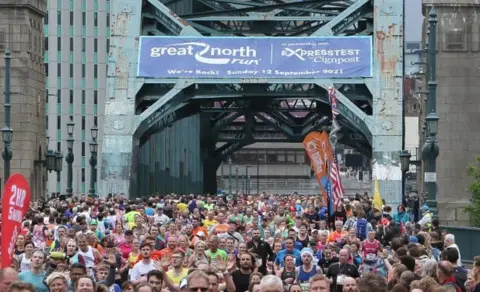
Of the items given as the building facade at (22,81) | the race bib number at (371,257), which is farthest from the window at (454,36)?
the race bib number at (371,257)

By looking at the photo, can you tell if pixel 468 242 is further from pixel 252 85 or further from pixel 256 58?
pixel 252 85

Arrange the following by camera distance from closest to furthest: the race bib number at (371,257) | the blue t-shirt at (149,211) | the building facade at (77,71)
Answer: the race bib number at (371,257) < the blue t-shirt at (149,211) < the building facade at (77,71)

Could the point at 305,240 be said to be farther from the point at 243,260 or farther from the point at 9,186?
the point at 9,186

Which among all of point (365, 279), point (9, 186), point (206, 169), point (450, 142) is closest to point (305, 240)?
point (9, 186)

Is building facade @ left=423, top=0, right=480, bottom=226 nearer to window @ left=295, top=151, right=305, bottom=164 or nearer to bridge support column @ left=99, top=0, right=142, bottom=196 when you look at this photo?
bridge support column @ left=99, top=0, right=142, bottom=196

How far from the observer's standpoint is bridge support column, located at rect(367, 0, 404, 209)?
61.5 metres

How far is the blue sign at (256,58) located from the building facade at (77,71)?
230 feet

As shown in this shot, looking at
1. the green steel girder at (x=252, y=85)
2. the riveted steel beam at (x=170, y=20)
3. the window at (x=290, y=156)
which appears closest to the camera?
the green steel girder at (x=252, y=85)

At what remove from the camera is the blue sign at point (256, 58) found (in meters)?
63.7

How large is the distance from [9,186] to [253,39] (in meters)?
47.0

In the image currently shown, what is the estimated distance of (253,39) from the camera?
63.9 m

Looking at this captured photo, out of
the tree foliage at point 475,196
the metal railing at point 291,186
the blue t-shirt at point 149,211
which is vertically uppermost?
the metal railing at point 291,186

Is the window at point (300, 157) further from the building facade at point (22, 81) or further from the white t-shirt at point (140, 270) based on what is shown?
the white t-shirt at point (140, 270)

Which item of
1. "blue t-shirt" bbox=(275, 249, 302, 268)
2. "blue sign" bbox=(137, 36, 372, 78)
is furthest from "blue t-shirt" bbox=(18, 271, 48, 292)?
"blue sign" bbox=(137, 36, 372, 78)
